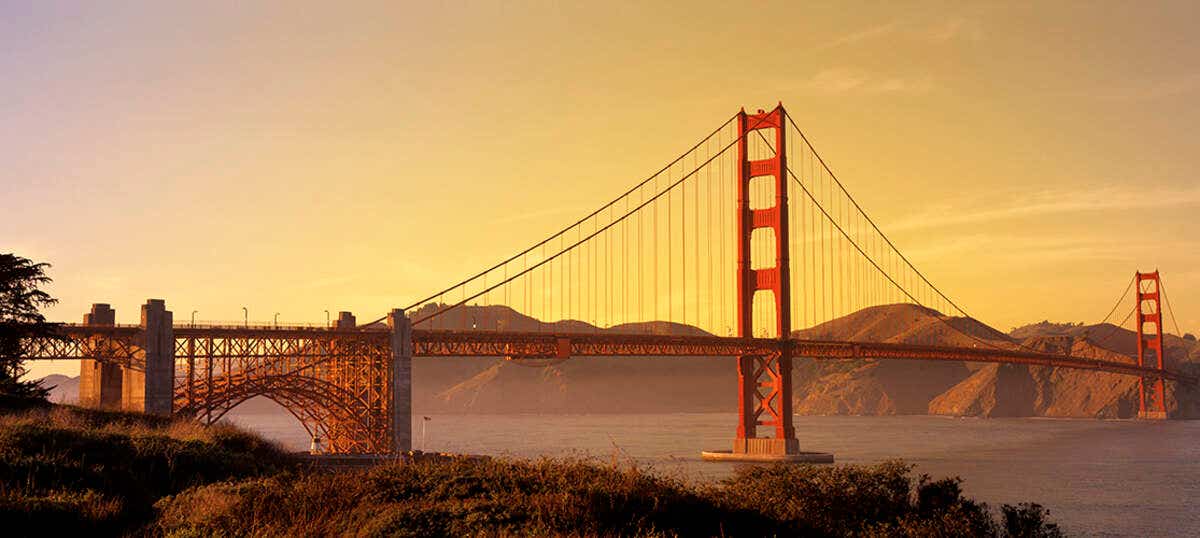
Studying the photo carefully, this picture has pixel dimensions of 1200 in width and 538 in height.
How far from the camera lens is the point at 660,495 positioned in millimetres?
20594

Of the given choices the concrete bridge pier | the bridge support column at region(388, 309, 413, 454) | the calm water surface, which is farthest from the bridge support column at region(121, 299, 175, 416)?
the bridge support column at region(388, 309, 413, 454)

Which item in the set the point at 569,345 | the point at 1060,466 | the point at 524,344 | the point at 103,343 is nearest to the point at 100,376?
the point at 103,343

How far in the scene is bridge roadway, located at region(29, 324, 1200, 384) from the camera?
6625cm

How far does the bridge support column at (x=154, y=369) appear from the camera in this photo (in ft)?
213

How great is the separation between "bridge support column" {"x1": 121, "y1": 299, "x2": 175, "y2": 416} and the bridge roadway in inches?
49.8

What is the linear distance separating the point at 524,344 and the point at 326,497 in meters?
65.7

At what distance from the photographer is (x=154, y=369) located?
65375mm

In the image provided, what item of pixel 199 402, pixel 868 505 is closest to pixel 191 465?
pixel 868 505

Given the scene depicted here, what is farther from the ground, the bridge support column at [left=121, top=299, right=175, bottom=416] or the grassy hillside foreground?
the bridge support column at [left=121, top=299, right=175, bottom=416]

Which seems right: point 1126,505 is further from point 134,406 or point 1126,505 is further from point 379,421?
point 134,406

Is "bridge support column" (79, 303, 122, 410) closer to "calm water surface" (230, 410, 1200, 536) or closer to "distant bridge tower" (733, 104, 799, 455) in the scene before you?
"calm water surface" (230, 410, 1200, 536)

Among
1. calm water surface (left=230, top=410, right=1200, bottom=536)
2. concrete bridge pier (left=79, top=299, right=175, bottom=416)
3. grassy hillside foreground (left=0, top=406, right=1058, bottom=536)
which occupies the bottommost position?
calm water surface (left=230, top=410, right=1200, bottom=536)

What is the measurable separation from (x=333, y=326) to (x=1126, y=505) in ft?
162

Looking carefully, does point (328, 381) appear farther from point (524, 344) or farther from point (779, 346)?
point (779, 346)
